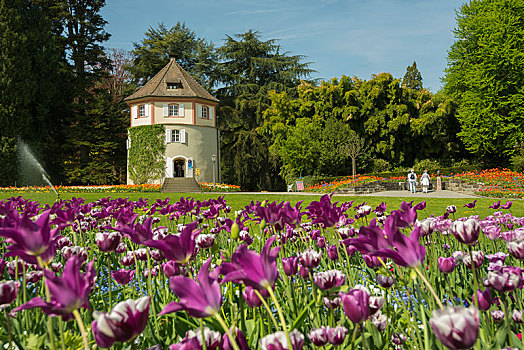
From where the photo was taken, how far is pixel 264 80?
34531mm

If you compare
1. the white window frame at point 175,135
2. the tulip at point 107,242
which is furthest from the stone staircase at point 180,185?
the tulip at point 107,242

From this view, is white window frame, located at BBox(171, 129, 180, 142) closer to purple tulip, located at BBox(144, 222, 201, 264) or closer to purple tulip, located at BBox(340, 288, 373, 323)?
purple tulip, located at BBox(144, 222, 201, 264)

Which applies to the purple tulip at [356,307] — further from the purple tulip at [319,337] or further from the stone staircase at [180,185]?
the stone staircase at [180,185]

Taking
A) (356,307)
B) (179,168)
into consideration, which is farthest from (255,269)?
(179,168)

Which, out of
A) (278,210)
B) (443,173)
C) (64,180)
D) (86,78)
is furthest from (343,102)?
(278,210)

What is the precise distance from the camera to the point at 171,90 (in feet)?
99.8

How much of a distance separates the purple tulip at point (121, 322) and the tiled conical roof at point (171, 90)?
30395 mm

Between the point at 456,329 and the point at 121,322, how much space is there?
2.28ft

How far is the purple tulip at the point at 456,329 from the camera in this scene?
71 cm

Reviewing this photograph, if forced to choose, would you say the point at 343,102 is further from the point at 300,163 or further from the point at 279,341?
the point at 279,341

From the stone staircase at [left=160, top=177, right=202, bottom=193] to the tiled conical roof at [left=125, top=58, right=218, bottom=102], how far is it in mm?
7026

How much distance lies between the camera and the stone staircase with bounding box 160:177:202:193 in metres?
26.3

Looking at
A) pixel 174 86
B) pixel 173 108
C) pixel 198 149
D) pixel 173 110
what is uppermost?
pixel 174 86

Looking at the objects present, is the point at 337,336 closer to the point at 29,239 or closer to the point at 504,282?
the point at 504,282
